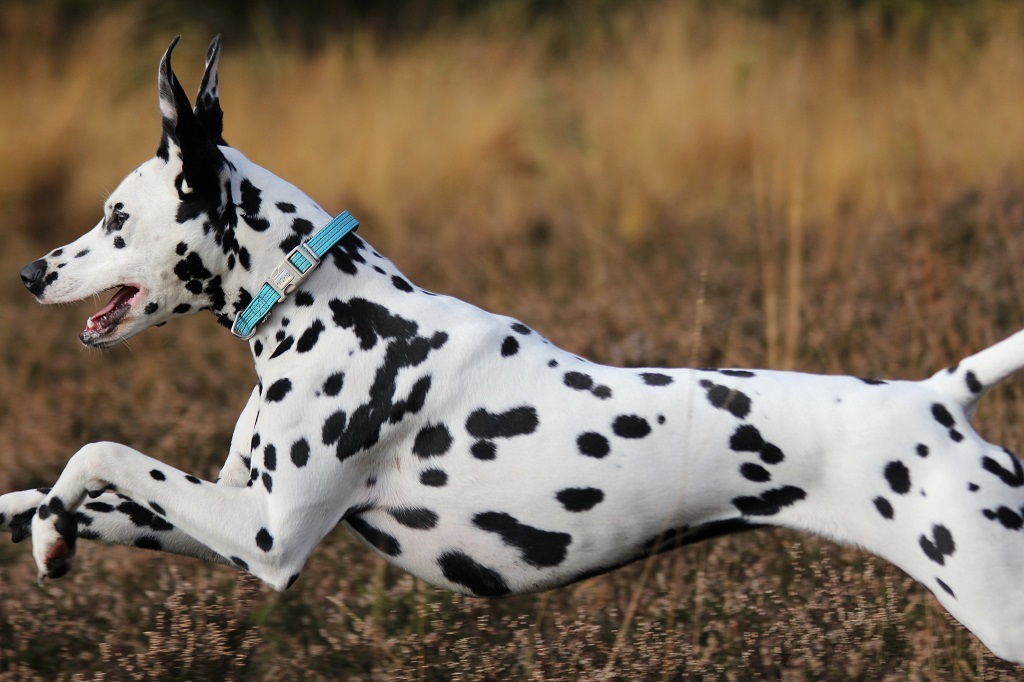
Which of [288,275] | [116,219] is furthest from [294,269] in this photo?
[116,219]

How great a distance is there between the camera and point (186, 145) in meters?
3.74

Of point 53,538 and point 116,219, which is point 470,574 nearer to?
point 53,538

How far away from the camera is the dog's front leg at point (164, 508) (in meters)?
3.74

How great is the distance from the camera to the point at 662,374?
12.8ft

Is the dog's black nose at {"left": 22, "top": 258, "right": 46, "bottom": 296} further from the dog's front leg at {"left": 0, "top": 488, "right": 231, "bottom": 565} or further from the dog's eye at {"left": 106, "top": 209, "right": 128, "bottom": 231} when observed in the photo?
the dog's front leg at {"left": 0, "top": 488, "right": 231, "bottom": 565}

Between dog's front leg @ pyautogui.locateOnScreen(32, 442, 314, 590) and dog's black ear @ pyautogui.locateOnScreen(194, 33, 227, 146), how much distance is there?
1.07 meters

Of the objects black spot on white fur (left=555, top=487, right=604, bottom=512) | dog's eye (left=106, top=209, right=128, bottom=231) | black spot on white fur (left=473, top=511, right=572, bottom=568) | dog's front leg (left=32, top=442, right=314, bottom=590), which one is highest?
dog's eye (left=106, top=209, right=128, bottom=231)

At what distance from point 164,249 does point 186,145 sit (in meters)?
0.34

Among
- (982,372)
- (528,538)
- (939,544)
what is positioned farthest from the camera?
(528,538)

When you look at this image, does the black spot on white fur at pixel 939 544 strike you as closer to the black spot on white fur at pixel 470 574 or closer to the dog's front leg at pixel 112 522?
the black spot on white fur at pixel 470 574

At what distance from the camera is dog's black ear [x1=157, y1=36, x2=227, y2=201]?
12.0ft

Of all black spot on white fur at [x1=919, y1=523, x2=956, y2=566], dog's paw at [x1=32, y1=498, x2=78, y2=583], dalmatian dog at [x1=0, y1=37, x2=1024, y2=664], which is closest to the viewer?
black spot on white fur at [x1=919, y1=523, x2=956, y2=566]

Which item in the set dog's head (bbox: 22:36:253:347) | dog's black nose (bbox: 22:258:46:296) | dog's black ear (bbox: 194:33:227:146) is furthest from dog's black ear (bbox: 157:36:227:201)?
dog's black nose (bbox: 22:258:46:296)

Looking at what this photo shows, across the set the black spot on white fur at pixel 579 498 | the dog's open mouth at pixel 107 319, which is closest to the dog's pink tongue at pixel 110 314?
the dog's open mouth at pixel 107 319
